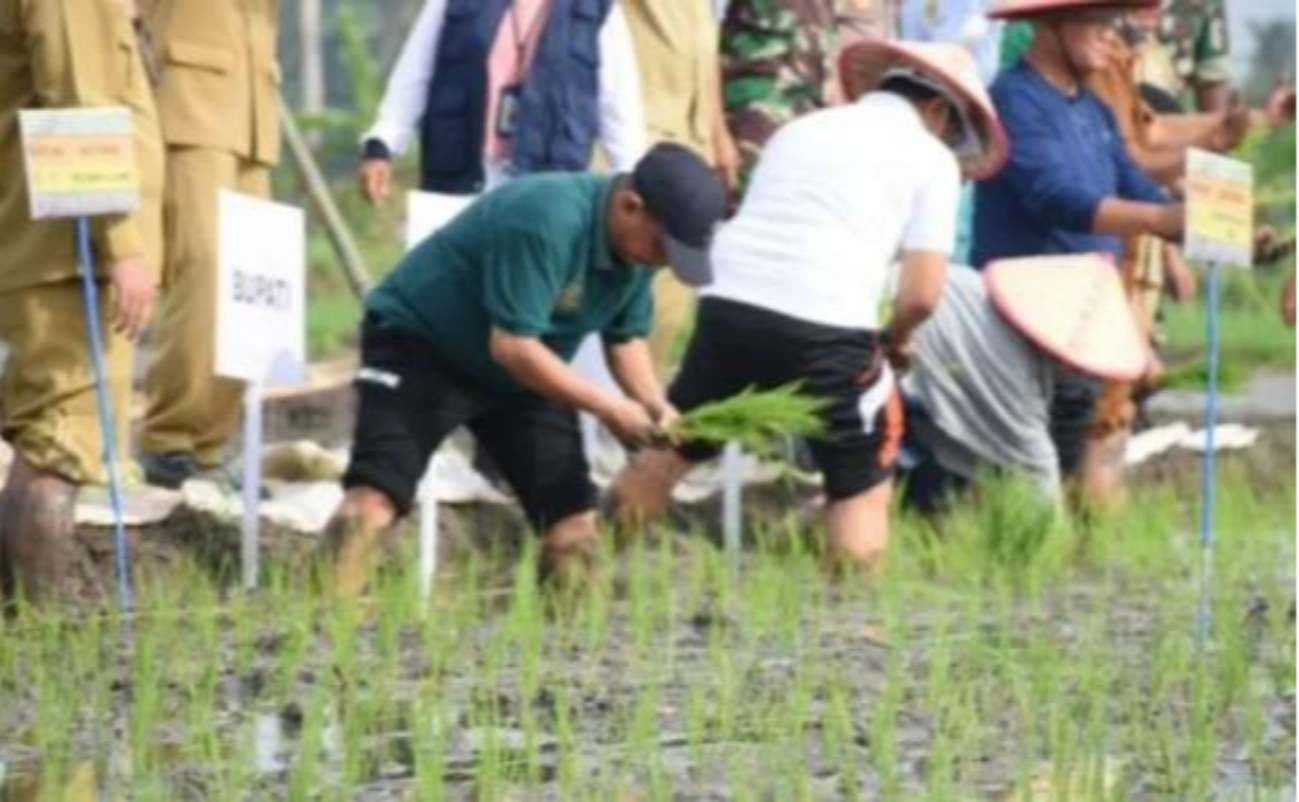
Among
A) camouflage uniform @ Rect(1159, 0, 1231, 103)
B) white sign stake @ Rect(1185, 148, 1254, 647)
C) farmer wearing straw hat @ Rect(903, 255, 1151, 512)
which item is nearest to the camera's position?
white sign stake @ Rect(1185, 148, 1254, 647)

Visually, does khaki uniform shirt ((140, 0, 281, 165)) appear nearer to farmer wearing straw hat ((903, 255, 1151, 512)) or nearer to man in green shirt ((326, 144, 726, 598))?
man in green shirt ((326, 144, 726, 598))

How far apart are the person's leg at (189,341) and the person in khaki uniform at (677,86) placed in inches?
56.2

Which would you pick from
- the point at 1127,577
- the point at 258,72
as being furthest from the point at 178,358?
the point at 1127,577

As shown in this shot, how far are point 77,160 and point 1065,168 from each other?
284 cm

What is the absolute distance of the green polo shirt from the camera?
871 centimetres

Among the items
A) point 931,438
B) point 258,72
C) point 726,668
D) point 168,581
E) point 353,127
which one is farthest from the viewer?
point 353,127

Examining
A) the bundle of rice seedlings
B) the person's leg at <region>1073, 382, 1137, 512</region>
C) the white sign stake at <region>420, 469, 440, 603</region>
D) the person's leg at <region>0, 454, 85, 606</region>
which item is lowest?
the person's leg at <region>1073, 382, 1137, 512</region>

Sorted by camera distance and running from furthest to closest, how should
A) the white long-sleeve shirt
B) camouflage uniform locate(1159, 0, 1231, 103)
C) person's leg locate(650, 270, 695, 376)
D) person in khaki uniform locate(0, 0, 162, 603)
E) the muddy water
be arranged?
camouflage uniform locate(1159, 0, 1231, 103) < person's leg locate(650, 270, 695, 376) < the white long-sleeve shirt < person in khaki uniform locate(0, 0, 162, 603) < the muddy water

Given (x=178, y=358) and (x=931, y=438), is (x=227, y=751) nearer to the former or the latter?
(x=178, y=358)

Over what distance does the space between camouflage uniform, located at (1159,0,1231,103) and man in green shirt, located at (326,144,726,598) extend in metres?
3.57

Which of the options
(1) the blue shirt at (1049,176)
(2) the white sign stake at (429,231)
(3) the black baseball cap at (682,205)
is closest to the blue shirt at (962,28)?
(1) the blue shirt at (1049,176)

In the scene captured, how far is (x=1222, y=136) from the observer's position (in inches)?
448

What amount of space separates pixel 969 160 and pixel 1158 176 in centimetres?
145

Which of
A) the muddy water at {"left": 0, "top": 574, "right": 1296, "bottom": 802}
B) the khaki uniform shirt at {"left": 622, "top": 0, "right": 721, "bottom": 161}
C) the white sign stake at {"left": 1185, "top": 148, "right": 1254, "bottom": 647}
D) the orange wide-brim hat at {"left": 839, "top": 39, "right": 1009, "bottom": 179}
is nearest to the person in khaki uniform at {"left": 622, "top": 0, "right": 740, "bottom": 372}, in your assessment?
the khaki uniform shirt at {"left": 622, "top": 0, "right": 721, "bottom": 161}
